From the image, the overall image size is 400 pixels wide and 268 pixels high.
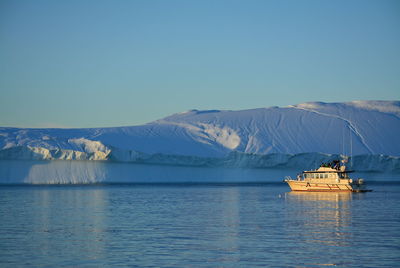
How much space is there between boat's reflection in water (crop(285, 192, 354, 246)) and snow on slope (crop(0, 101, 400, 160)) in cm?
3015

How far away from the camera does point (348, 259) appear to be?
59.2 ft

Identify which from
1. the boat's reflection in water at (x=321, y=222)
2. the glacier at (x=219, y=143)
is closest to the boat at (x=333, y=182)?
the glacier at (x=219, y=143)

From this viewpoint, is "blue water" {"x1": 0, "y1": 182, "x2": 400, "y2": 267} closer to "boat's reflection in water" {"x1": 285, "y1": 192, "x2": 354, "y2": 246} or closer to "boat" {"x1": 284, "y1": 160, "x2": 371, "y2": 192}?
"boat's reflection in water" {"x1": 285, "y1": 192, "x2": 354, "y2": 246}

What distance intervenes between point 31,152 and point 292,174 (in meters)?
24.5

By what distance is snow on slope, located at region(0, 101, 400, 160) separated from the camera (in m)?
70.8

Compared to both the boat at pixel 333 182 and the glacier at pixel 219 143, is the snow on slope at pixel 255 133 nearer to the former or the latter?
the glacier at pixel 219 143

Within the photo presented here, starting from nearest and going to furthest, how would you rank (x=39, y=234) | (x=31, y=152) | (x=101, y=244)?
(x=101, y=244) < (x=39, y=234) < (x=31, y=152)

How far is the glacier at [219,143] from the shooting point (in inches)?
2450

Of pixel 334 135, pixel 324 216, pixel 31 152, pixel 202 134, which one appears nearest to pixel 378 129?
pixel 334 135

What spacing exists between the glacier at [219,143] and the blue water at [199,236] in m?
27.2

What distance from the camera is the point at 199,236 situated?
22.6 metres

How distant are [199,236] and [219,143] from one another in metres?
53.8

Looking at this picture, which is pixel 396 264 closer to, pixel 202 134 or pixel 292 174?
pixel 292 174

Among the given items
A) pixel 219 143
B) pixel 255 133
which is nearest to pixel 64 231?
pixel 219 143
